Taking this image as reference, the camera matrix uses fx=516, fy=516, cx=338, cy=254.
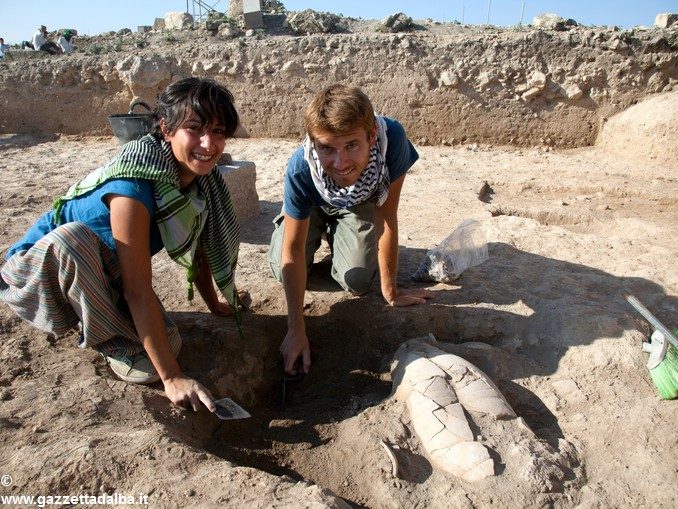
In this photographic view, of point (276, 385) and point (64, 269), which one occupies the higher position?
point (64, 269)

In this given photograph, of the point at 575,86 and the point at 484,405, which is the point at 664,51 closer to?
the point at 575,86

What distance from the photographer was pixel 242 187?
396 centimetres

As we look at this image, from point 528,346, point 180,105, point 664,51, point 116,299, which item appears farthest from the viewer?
point 664,51

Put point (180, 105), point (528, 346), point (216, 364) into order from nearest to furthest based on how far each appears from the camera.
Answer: point (180, 105) < point (216, 364) < point (528, 346)

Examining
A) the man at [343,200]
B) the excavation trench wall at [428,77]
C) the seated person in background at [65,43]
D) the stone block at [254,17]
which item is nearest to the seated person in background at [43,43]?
the seated person in background at [65,43]

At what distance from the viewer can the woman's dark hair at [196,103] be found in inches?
70.6

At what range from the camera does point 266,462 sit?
1.85m

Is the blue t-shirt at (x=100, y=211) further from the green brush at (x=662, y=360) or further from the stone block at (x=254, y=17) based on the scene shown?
the stone block at (x=254, y=17)

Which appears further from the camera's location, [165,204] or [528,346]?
[528,346]

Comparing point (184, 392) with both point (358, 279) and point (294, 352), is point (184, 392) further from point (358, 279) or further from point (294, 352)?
point (358, 279)

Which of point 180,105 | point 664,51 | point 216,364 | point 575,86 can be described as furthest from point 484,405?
point 664,51

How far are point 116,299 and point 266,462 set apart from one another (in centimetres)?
84

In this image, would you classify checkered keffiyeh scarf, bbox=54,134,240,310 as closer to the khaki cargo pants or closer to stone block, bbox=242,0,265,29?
the khaki cargo pants

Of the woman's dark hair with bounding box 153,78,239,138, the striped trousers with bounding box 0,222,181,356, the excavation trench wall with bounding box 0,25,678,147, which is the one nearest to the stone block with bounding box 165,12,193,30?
the excavation trench wall with bounding box 0,25,678,147
